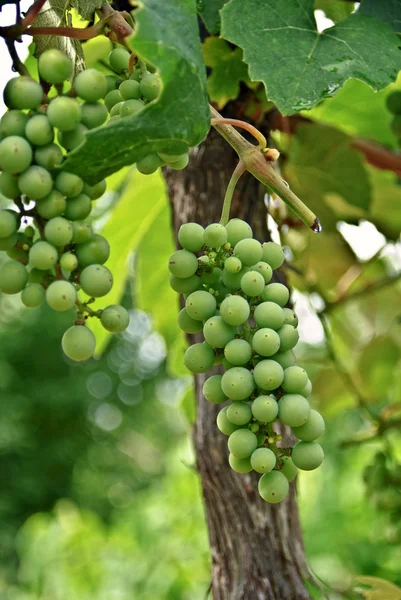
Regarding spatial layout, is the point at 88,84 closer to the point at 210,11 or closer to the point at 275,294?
the point at 275,294

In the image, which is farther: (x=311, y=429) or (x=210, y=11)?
(x=210, y=11)

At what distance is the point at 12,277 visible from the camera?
11.8 inches

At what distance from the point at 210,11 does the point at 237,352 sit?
31 cm

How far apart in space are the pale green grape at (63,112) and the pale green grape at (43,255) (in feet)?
0.17

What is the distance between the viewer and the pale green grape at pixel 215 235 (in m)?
0.34

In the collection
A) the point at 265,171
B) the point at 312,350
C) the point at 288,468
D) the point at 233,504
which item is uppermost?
the point at 265,171

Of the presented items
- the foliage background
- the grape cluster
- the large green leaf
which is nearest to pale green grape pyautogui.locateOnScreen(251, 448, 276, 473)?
the grape cluster

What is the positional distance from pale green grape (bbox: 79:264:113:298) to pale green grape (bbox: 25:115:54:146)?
0.19ft

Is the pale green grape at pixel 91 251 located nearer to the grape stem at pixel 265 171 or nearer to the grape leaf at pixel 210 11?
the grape stem at pixel 265 171

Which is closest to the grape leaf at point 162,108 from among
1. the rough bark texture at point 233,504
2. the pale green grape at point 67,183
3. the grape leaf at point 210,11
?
the pale green grape at point 67,183

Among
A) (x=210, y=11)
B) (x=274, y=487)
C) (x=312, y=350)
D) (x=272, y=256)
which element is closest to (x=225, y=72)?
(x=210, y=11)

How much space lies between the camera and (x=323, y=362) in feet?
3.35

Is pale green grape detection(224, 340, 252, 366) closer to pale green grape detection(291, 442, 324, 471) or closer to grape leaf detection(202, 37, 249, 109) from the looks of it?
pale green grape detection(291, 442, 324, 471)

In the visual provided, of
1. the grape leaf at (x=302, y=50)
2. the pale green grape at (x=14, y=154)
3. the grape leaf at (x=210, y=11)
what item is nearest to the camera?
the pale green grape at (x=14, y=154)
